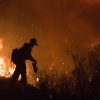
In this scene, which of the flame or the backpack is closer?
the backpack

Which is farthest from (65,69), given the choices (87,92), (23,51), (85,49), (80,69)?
(23,51)

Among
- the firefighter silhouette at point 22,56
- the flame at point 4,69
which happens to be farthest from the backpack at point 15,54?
the flame at point 4,69

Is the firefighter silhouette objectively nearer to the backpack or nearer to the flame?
the backpack

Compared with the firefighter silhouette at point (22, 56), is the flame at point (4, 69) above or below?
above

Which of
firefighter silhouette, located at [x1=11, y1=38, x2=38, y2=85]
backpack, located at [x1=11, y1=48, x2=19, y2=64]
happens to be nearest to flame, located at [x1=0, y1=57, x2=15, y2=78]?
firefighter silhouette, located at [x1=11, y1=38, x2=38, y2=85]

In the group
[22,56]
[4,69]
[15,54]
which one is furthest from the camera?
[4,69]

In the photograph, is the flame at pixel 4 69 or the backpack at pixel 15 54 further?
the flame at pixel 4 69

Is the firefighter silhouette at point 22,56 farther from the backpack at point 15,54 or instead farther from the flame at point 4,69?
the flame at point 4,69

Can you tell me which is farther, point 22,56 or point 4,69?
point 4,69

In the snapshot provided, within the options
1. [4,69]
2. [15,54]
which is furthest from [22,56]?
[4,69]

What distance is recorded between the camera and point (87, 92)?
22.4m

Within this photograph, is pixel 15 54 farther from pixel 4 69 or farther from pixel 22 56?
pixel 4 69

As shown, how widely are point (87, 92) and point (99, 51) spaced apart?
14.0m

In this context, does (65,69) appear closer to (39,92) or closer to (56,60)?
(56,60)
